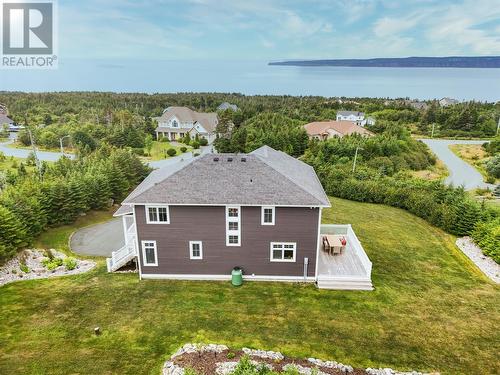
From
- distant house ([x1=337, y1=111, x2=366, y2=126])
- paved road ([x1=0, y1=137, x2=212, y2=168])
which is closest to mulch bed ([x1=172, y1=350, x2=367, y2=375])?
paved road ([x1=0, y1=137, x2=212, y2=168])

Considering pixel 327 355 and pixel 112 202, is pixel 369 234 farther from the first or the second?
pixel 112 202

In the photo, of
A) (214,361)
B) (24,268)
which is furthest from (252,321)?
(24,268)

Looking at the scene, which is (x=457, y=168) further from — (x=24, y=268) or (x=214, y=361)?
(x=24, y=268)

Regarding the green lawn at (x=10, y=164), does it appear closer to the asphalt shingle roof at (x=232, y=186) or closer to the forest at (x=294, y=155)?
the forest at (x=294, y=155)

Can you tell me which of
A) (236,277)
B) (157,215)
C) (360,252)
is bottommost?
(236,277)

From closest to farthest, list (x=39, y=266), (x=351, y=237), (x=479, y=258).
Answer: (x=39, y=266)
(x=351, y=237)
(x=479, y=258)

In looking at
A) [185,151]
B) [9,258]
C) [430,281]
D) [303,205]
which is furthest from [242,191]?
[185,151]
